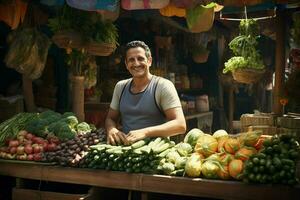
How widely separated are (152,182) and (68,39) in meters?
2.64

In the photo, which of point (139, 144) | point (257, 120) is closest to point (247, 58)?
point (257, 120)

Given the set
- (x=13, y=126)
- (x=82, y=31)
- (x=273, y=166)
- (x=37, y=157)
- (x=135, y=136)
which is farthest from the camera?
(x=82, y=31)

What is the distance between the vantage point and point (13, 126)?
4.49 meters

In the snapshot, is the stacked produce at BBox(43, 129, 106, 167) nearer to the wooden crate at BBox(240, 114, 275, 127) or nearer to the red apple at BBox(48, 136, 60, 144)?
the red apple at BBox(48, 136, 60, 144)

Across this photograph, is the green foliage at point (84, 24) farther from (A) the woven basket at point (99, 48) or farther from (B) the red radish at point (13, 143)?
(B) the red radish at point (13, 143)

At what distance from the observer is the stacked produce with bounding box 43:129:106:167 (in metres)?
3.55

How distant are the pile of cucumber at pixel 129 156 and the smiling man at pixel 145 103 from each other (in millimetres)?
209

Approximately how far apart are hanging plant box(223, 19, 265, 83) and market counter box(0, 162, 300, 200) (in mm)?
3616

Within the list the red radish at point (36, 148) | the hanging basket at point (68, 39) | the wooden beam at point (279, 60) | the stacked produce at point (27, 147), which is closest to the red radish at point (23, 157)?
the stacked produce at point (27, 147)

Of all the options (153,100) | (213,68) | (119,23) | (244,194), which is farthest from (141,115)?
(213,68)

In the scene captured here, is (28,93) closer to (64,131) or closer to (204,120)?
(64,131)

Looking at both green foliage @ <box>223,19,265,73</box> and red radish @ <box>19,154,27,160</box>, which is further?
green foliage @ <box>223,19,265,73</box>

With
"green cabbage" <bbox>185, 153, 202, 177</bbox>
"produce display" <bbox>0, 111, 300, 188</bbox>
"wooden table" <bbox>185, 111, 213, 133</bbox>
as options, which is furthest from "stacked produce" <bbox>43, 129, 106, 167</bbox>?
"wooden table" <bbox>185, 111, 213, 133</bbox>

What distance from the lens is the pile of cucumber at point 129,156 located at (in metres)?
3.28
